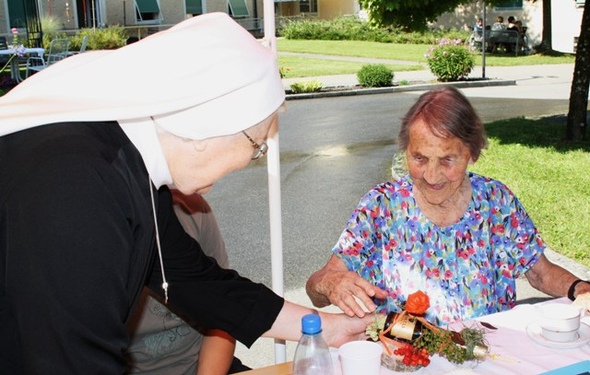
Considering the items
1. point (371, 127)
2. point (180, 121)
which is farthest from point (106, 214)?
point (371, 127)

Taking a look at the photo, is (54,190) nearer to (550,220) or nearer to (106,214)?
(106,214)

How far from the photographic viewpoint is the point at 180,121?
1.51 metres

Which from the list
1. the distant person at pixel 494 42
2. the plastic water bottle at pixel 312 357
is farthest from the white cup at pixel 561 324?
→ the distant person at pixel 494 42

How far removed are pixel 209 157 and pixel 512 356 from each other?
120cm

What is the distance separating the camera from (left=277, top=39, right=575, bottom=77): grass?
72.5 ft

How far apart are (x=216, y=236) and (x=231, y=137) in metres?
1.29

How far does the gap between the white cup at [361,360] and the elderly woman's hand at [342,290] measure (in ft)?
1.10

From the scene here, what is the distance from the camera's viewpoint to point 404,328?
2.12m

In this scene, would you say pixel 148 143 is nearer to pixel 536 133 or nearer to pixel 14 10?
pixel 536 133

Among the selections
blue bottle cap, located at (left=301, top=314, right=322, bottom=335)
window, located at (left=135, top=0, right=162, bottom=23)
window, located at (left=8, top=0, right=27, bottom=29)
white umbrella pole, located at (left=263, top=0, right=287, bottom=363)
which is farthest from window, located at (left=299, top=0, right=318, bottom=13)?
blue bottle cap, located at (left=301, top=314, right=322, bottom=335)

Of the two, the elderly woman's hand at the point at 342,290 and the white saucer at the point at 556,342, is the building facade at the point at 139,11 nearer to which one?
the elderly woman's hand at the point at 342,290

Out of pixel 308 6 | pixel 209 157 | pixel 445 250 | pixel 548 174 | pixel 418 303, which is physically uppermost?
pixel 209 157

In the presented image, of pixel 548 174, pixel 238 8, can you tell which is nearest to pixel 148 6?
pixel 238 8

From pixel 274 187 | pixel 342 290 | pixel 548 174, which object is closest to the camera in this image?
pixel 342 290
